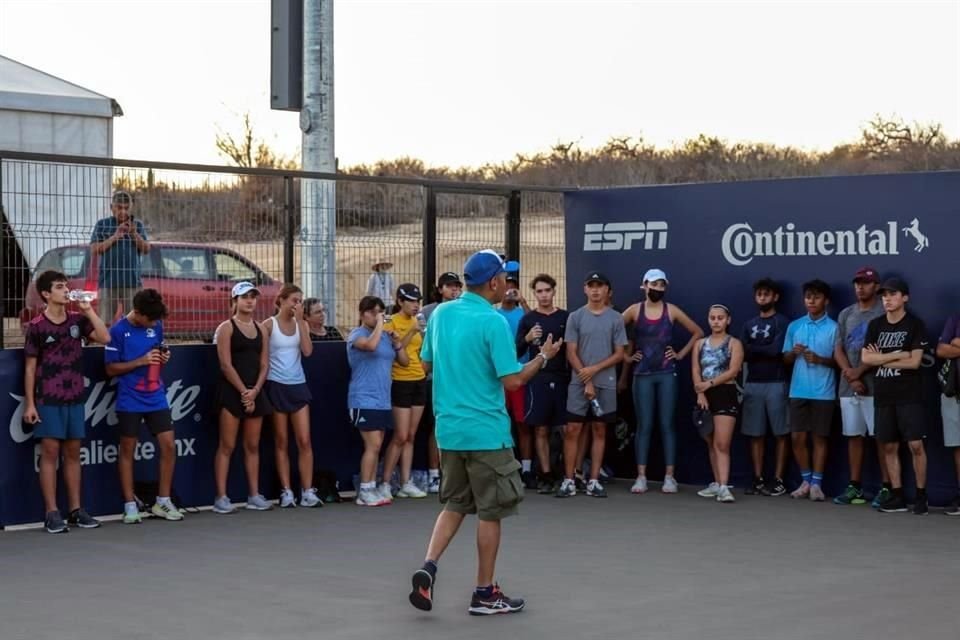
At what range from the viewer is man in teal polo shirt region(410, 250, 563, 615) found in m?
7.99

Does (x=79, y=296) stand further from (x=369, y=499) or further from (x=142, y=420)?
(x=369, y=499)

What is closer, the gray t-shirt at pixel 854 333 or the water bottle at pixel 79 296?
the water bottle at pixel 79 296

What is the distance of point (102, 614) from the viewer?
26.6ft

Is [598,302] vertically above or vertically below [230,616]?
above

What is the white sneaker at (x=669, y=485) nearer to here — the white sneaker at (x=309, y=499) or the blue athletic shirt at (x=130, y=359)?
the white sneaker at (x=309, y=499)

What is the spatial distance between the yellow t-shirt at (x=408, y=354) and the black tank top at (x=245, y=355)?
126cm

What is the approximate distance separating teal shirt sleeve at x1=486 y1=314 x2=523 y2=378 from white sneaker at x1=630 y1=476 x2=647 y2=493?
5452 millimetres

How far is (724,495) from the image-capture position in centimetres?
1265

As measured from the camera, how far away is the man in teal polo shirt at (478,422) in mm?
7992

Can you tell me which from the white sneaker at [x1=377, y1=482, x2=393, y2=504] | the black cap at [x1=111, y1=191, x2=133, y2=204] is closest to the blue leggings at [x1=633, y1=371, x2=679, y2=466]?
the white sneaker at [x1=377, y1=482, x2=393, y2=504]

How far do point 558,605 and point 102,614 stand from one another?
2.45 meters

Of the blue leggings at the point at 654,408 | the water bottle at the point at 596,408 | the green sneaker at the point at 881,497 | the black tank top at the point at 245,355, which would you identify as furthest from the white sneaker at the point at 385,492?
the green sneaker at the point at 881,497

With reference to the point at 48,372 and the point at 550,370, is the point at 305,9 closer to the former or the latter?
the point at 550,370

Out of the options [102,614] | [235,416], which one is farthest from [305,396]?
[102,614]
